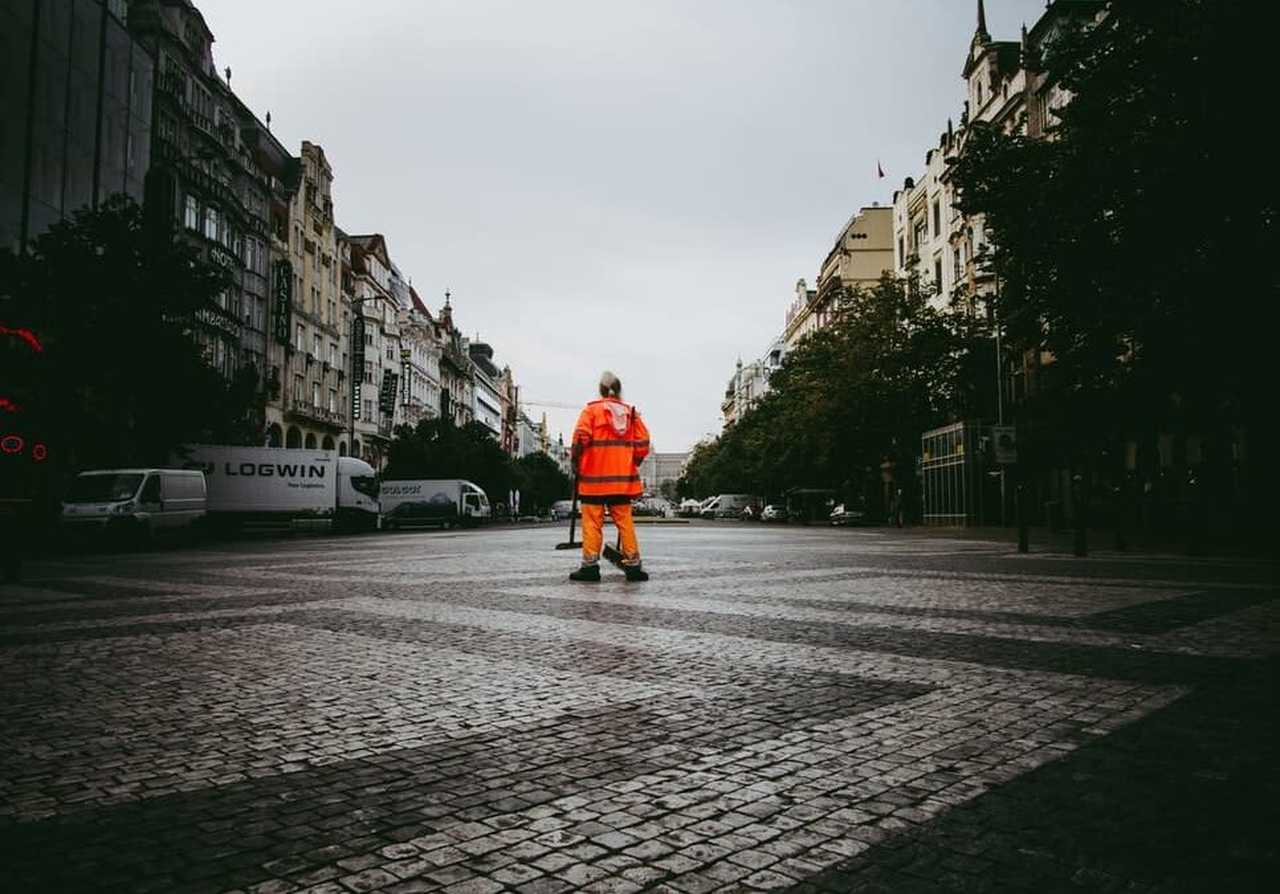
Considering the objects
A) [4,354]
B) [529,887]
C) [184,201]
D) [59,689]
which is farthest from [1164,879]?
[184,201]

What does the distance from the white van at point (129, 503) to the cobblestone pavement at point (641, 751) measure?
16046 mm

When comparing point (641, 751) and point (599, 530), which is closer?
point (641, 751)

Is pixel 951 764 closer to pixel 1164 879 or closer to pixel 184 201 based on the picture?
pixel 1164 879

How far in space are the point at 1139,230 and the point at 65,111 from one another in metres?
30.9

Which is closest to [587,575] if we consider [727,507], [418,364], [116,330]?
[116,330]

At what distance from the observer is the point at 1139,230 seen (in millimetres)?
16453

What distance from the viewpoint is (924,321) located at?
39.8 metres

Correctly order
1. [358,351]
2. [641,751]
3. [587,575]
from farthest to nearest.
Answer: [358,351] < [587,575] < [641,751]

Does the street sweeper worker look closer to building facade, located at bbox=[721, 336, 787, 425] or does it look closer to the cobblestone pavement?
the cobblestone pavement

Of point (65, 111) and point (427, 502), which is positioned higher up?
point (65, 111)

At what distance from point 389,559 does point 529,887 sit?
44.1 ft

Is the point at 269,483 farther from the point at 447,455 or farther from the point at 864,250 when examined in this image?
the point at 864,250

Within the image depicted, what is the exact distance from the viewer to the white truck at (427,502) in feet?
146

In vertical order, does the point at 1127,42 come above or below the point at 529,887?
above
